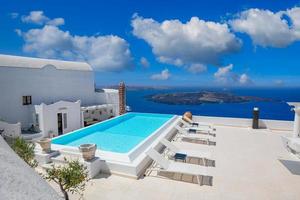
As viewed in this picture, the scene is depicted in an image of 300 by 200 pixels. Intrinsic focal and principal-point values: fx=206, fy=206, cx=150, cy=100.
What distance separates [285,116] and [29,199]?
30536 mm

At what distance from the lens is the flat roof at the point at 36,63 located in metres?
13.1

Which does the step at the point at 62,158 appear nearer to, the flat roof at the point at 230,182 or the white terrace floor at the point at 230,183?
the flat roof at the point at 230,182

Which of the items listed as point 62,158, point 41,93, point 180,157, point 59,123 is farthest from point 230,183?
point 41,93

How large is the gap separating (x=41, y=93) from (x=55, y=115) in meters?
2.33

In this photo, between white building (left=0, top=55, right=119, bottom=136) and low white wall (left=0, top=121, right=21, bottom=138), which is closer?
low white wall (left=0, top=121, right=21, bottom=138)

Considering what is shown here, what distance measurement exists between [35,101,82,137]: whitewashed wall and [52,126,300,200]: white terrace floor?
24.0 ft

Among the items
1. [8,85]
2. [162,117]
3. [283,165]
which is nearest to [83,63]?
[8,85]

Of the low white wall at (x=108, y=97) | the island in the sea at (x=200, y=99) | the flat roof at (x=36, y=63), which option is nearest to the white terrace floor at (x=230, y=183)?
the flat roof at (x=36, y=63)

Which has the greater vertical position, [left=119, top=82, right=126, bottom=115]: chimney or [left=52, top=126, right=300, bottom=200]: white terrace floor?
[left=119, top=82, right=126, bottom=115]: chimney

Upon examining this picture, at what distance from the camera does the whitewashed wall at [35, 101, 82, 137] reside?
42.2 feet

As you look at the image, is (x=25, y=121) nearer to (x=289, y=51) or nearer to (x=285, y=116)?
(x=285, y=116)

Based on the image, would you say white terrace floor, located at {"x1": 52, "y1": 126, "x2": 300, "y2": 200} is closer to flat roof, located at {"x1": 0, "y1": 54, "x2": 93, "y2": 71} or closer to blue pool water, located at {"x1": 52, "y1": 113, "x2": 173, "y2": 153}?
blue pool water, located at {"x1": 52, "y1": 113, "x2": 173, "y2": 153}

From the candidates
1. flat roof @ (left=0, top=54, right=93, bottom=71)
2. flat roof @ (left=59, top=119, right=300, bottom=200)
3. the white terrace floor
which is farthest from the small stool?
flat roof @ (left=0, top=54, right=93, bottom=71)

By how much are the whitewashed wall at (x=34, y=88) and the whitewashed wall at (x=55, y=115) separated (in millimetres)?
1293
